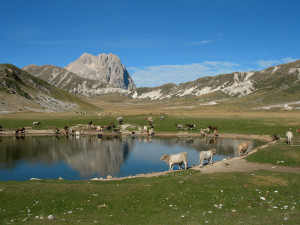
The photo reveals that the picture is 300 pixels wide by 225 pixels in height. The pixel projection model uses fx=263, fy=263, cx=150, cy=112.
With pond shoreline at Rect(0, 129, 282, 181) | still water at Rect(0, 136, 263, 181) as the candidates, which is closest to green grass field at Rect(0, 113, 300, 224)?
pond shoreline at Rect(0, 129, 282, 181)

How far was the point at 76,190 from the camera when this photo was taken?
21312mm

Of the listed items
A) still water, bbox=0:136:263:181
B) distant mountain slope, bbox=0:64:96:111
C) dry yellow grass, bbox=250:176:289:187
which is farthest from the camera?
distant mountain slope, bbox=0:64:96:111

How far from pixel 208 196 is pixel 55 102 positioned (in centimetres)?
16111

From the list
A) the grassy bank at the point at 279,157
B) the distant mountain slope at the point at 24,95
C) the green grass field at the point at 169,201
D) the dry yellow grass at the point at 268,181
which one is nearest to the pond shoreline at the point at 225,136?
the grassy bank at the point at 279,157

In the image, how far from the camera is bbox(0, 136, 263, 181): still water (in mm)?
34219

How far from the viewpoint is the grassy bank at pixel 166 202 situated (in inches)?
591

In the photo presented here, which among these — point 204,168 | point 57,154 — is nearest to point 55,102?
point 57,154

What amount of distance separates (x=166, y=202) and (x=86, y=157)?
26.6m

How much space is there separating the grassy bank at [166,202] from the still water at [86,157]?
11.7 metres

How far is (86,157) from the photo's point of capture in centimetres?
4297

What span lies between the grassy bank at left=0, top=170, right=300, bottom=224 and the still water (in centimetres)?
1174

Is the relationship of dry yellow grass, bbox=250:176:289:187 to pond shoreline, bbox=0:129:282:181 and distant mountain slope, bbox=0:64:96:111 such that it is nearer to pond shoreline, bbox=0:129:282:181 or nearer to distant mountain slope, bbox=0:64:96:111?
pond shoreline, bbox=0:129:282:181

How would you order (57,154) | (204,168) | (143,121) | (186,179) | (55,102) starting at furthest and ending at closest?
(55,102) → (143,121) → (57,154) → (204,168) → (186,179)

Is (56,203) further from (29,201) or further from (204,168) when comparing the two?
(204,168)
